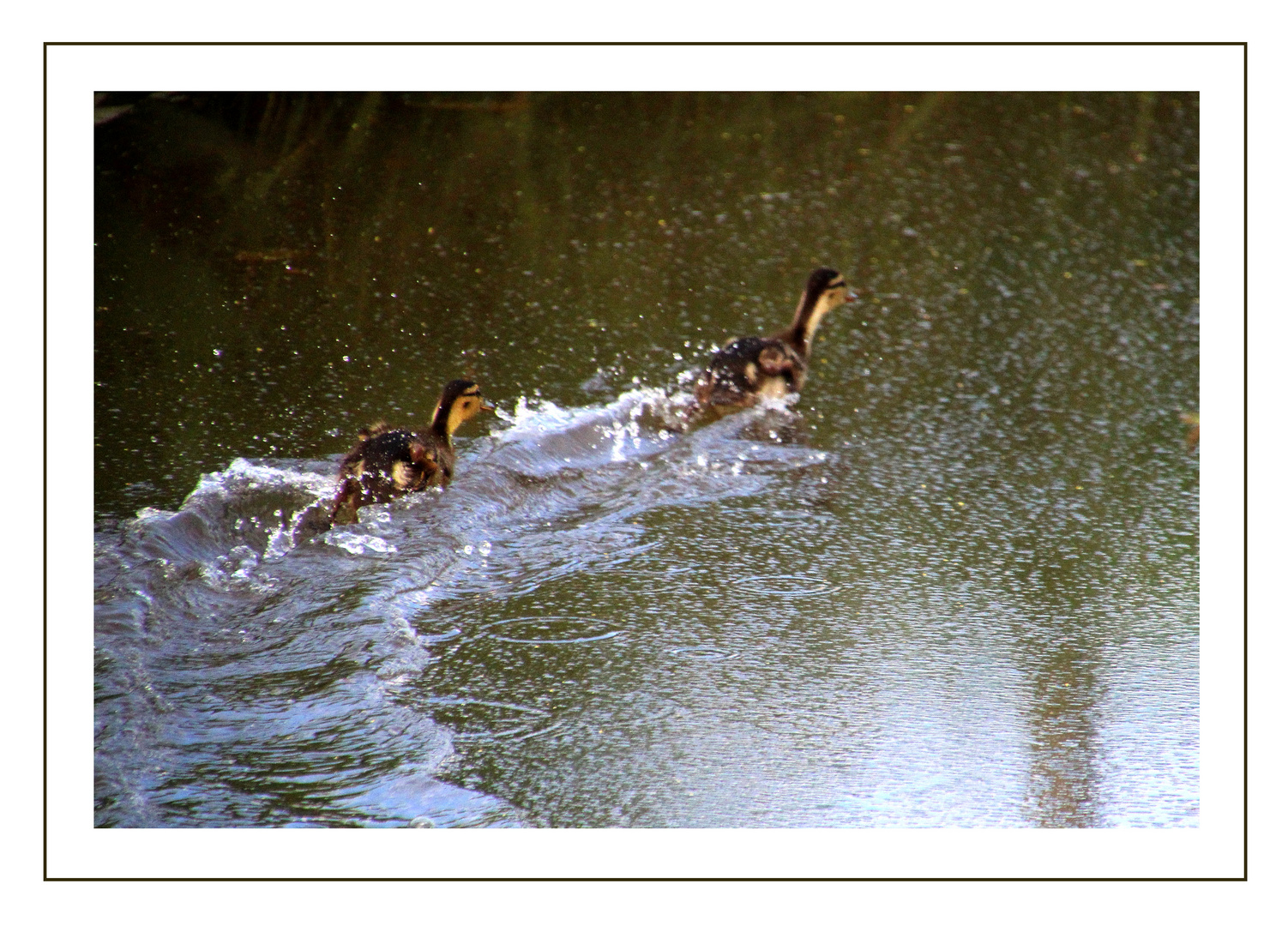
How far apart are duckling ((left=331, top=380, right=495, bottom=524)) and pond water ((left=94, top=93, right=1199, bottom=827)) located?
5 cm

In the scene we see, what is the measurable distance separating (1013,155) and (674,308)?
5.80 ft

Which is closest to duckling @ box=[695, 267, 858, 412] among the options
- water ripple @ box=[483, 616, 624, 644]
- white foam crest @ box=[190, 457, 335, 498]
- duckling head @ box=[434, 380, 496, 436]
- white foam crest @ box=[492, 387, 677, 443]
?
white foam crest @ box=[492, 387, 677, 443]

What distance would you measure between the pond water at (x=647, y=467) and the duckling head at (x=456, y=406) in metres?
0.08

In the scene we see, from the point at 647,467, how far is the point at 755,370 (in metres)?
0.54

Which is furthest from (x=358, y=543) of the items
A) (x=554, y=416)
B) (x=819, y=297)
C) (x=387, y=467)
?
(x=819, y=297)

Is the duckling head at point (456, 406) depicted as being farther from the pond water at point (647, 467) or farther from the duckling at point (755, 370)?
the duckling at point (755, 370)

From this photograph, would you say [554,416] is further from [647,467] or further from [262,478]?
[262,478]

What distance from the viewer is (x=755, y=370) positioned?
361cm

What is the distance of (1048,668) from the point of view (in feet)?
7.66

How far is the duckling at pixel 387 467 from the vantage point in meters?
2.91
